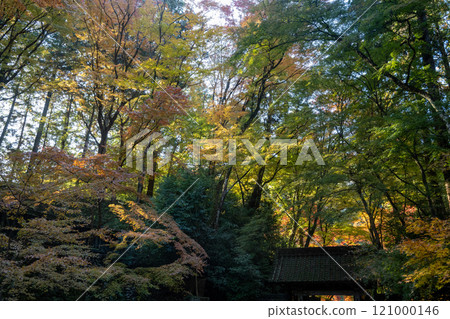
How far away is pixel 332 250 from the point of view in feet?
32.7

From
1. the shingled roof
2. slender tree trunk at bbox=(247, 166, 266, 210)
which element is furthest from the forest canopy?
the shingled roof

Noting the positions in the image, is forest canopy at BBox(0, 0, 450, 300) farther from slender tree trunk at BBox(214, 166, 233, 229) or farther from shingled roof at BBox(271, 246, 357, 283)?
shingled roof at BBox(271, 246, 357, 283)

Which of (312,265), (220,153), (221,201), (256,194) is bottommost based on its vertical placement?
(312,265)

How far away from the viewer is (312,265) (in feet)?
31.8

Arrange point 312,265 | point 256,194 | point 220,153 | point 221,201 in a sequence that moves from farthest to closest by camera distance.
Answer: point 256,194, point 221,201, point 220,153, point 312,265

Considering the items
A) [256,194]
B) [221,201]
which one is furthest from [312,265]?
[256,194]

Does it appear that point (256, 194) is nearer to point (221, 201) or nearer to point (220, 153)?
point (221, 201)

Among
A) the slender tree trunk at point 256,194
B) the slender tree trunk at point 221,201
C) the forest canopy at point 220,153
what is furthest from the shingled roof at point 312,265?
the slender tree trunk at point 256,194

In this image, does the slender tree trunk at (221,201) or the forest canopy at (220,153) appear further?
the slender tree trunk at (221,201)

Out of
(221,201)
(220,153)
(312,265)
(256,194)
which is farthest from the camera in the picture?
(256,194)

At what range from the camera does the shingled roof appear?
357 inches

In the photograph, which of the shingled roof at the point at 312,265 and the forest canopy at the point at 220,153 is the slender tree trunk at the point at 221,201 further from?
the shingled roof at the point at 312,265

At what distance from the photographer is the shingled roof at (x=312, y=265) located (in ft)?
29.7
